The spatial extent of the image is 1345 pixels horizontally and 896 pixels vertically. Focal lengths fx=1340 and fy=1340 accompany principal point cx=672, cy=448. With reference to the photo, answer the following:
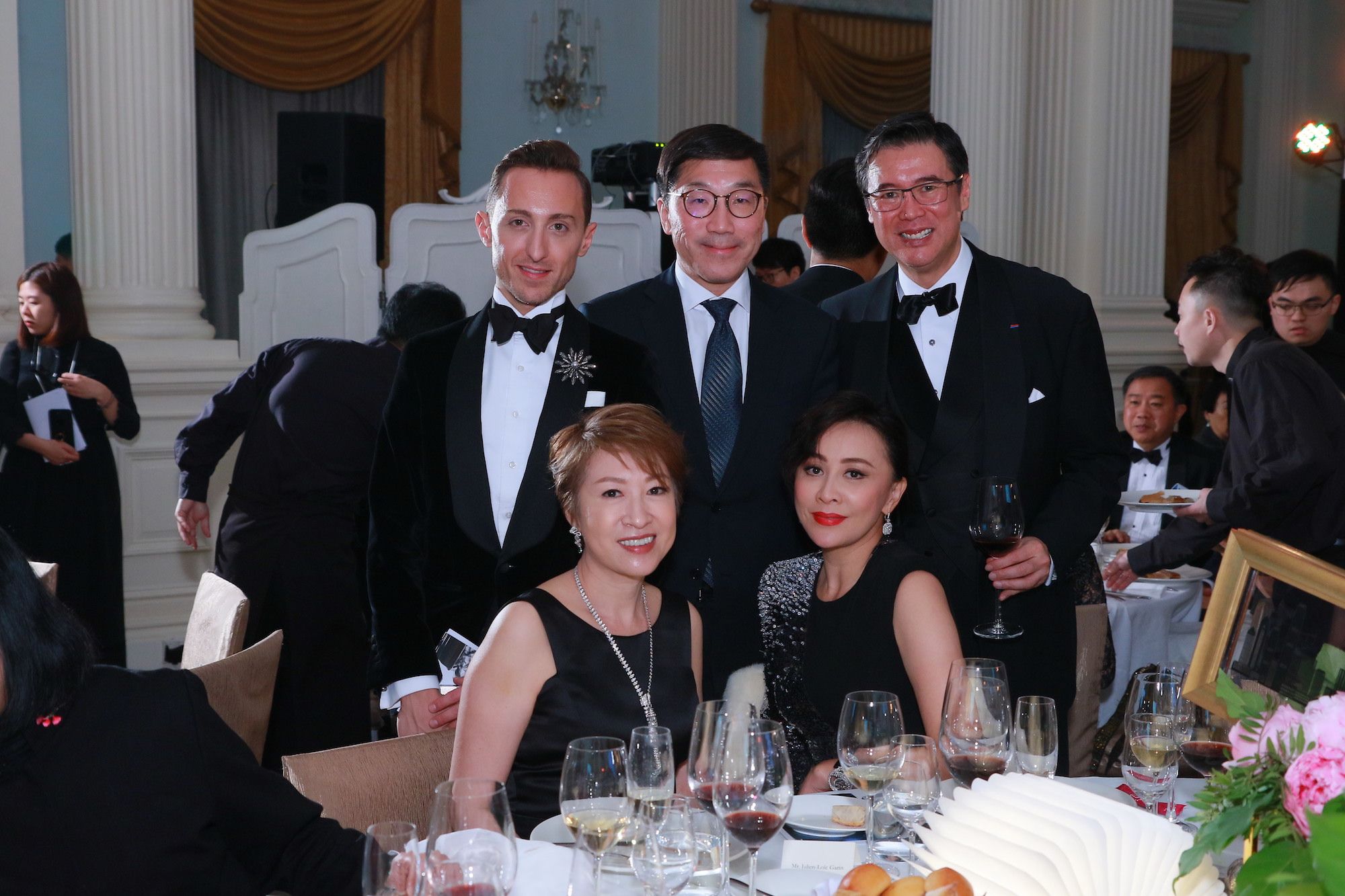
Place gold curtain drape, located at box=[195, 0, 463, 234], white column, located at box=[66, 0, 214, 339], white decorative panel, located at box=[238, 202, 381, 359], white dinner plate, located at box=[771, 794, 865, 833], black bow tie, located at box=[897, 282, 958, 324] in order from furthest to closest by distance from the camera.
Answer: gold curtain drape, located at box=[195, 0, 463, 234] → white decorative panel, located at box=[238, 202, 381, 359] → white column, located at box=[66, 0, 214, 339] → black bow tie, located at box=[897, 282, 958, 324] → white dinner plate, located at box=[771, 794, 865, 833]

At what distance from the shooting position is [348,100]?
9.20 m

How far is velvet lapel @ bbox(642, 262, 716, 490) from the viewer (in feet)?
8.26

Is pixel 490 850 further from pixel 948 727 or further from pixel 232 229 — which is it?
pixel 232 229

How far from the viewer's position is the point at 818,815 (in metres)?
1.77

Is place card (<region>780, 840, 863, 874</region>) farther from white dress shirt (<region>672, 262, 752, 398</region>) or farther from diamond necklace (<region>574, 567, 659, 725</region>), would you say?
white dress shirt (<region>672, 262, 752, 398</region>)

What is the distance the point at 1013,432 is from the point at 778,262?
319 centimetres

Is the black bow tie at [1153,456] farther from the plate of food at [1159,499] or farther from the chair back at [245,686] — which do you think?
the chair back at [245,686]

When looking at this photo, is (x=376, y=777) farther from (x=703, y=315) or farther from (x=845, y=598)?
(x=703, y=315)

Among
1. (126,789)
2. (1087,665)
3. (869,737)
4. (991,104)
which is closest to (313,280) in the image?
(991,104)

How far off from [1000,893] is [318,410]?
3.01 m

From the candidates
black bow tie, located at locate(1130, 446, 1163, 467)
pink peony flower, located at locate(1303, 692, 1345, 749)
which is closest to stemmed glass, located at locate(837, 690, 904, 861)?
pink peony flower, located at locate(1303, 692, 1345, 749)

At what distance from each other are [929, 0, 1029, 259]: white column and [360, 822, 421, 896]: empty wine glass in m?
5.73

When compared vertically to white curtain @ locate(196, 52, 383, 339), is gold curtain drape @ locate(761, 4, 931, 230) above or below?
above

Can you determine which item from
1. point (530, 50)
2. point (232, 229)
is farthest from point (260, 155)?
point (530, 50)
